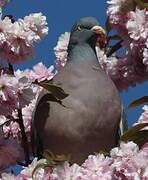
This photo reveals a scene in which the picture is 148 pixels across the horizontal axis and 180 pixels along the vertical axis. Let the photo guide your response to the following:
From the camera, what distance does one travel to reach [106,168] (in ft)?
6.18

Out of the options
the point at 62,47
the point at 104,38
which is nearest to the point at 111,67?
the point at 104,38

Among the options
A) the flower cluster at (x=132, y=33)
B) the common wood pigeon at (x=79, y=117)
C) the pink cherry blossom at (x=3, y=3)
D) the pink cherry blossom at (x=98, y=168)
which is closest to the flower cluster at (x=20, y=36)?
the pink cherry blossom at (x=3, y=3)

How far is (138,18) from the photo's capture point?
2.13m

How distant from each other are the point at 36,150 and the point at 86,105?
40 cm

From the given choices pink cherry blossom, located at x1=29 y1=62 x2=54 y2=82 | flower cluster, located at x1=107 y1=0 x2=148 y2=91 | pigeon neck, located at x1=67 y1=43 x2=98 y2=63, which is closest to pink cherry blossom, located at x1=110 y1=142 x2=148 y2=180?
flower cluster, located at x1=107 y1=0 x2=148 y2=91

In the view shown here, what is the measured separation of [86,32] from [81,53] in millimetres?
128

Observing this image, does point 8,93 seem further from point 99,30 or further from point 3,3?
point 99,30

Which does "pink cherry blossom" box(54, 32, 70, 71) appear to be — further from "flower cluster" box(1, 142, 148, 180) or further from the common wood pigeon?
→ "flower cluster" box(1, 142, 148, 180)

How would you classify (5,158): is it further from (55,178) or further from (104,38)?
(104,38)

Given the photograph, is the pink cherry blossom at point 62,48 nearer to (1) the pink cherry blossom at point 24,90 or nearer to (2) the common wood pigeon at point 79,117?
(2) the common wood pigeon at point 79,117

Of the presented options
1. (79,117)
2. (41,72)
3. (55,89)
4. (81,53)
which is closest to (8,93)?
(55,89)

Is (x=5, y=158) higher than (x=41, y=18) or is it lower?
lower

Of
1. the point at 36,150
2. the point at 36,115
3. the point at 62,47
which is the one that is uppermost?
the point at 62,47

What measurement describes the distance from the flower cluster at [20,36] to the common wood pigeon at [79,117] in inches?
9.5
